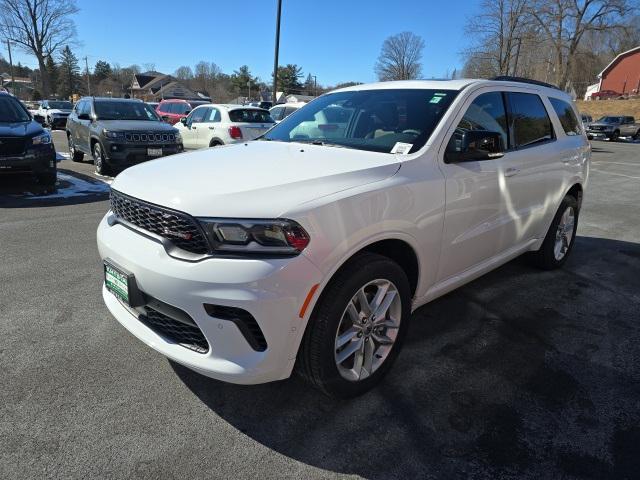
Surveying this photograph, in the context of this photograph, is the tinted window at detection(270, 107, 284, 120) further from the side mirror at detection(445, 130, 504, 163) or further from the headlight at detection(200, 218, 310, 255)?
the headlight at detection(200, 218, 310, 255)

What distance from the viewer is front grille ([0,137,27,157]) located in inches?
301

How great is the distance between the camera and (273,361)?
2.22 m

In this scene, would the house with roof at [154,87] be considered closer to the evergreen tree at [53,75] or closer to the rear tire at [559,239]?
the evergreen tree at [53,75]

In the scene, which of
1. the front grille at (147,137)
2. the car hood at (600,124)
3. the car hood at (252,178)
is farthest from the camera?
the car hood at (600,124)

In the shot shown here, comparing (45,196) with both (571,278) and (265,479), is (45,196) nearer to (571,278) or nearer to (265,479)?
(265,479)

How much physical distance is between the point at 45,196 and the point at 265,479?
754 centimetres

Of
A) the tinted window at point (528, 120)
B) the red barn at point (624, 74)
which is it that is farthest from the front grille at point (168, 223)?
the red barn at point (624, 74)

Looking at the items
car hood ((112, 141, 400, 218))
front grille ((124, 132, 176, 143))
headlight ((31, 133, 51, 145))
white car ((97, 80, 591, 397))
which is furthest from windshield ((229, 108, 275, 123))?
car hood ((112, 141, 400, 218))

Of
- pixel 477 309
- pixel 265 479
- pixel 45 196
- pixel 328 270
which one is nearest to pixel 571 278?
pixel 477 309

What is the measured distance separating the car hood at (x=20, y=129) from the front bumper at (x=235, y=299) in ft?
23.1

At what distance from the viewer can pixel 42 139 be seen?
8.16 m

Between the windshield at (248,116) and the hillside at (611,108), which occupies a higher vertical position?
the hillside at (611,108)

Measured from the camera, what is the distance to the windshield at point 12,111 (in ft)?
27.6

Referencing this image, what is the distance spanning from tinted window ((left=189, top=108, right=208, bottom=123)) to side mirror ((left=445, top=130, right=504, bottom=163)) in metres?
10.4
